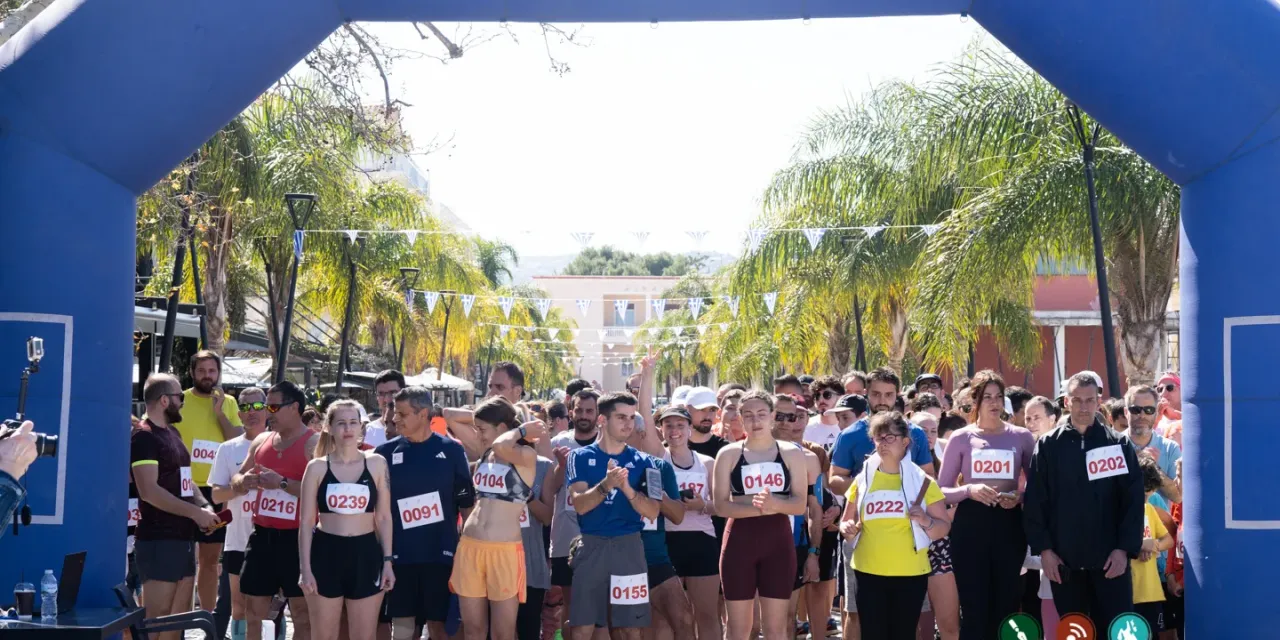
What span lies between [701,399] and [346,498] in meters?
3.10

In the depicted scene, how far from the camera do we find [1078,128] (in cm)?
1379

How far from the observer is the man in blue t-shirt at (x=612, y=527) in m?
7.93

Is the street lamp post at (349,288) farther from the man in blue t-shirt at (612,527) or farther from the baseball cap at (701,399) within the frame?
the man in blue t-shirt at (612,527)

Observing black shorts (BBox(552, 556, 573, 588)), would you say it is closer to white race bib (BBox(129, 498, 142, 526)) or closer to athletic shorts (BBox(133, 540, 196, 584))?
athletic shorts (BBox(133, 540, 196, 584))

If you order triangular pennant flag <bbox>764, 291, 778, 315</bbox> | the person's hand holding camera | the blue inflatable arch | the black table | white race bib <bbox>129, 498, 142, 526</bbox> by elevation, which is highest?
triangular pennant flag <bbox>764, 291, 778, 315</bbox>

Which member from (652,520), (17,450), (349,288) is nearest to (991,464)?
(652,520)

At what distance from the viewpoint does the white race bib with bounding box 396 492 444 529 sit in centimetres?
835

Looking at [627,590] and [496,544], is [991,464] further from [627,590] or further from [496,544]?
[496,544]

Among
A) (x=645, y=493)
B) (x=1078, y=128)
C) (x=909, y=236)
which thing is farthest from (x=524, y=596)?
(x=909, y=236)

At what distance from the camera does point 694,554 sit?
8.77 meters

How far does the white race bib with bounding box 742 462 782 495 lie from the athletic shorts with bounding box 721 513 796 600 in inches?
7.7

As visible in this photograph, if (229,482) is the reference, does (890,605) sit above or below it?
below

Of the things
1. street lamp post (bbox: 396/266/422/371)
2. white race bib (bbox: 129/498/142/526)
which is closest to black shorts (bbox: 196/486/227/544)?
white race bib (bbox: 129/498/142/526)

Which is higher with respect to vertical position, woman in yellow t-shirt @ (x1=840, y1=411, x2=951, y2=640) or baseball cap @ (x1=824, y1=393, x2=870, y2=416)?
baseball cap @ (x1=824, y1=393, x2=870, y2=416)
